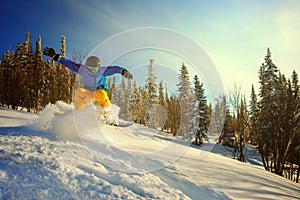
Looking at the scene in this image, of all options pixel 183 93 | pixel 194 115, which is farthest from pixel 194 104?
pixel 183 93

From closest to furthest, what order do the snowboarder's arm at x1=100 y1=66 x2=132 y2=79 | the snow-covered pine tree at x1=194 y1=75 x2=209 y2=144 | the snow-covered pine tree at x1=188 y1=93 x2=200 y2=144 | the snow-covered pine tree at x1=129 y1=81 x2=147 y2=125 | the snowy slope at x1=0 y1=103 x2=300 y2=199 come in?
1. the snowy slope at x1=0 y1=103 x2=300 y2=199
2. the snowboarder's arm at x1=100 y1=66 x2=132 y2=79
3. the snow-covered pine tree at x1=188 y1=93 x2=200 y2=144
4. the snow-covered pine tree at x1=194 y1=75 x2=209 y2=144
5. the snow-covered pine tree at x1=129 y1=81 x2=147 y2=125

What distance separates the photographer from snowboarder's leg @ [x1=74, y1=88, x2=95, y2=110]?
188 inches

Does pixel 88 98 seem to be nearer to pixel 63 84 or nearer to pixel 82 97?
pixel 82 97

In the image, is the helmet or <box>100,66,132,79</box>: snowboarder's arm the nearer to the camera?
the helmet

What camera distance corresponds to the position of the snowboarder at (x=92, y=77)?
4.84m

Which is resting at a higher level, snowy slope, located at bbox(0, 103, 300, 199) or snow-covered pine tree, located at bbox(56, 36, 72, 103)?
snow-covered pine tree, located at bbox(56, 36, 72, 103)

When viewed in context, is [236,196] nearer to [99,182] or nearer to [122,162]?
[122,162]

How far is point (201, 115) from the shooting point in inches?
989

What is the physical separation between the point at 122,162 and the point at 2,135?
193 centimetres

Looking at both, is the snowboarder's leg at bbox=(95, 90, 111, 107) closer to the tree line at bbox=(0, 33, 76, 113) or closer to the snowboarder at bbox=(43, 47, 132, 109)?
the snowboarder at bbox=(43, 47, 132, 109)

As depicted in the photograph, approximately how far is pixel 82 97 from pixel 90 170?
2748 millimetres

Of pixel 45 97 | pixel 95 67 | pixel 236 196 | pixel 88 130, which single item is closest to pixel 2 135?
pixel 88 130

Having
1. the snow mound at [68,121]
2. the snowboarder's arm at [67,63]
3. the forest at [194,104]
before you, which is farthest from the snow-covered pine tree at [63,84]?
the snow mound at [68,121]

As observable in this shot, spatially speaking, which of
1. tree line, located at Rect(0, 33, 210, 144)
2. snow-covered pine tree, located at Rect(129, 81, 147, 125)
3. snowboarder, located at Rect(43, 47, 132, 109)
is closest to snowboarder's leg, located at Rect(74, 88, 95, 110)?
snowboarder, located at Rect(43, 47, 132, 109)
